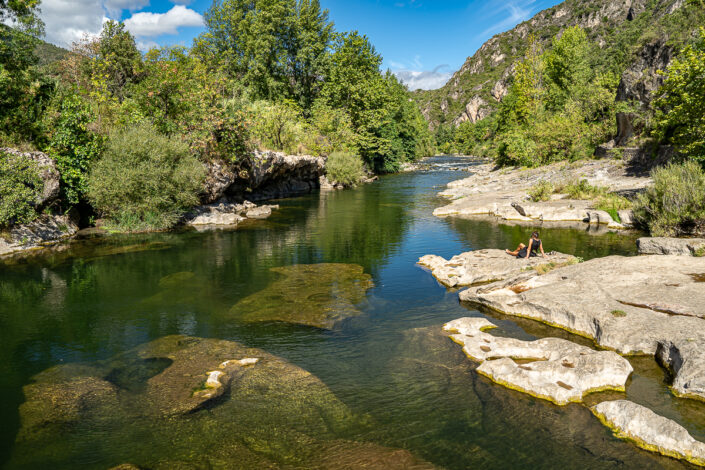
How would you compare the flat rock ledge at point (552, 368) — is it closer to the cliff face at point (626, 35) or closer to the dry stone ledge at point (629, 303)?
the dry stone ledge at point (629, 303)

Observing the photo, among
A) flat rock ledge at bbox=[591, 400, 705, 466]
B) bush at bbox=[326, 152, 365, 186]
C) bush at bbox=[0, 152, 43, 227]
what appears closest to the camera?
flat rock ledge at bbox=[591, 400, 705, 466]

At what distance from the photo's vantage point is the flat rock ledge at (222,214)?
30.0 metres

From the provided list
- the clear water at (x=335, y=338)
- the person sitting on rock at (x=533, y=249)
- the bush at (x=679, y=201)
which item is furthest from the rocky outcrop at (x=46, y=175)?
the bush at (x=679, y=201)

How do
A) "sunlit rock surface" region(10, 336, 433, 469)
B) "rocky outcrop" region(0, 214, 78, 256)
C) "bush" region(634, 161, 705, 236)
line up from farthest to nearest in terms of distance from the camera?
"rocky outcrop" region(0, 214, 78, 256)
"bush" region(634, 161, 705, 236)
"sunlit rock surface" region(10, 336, 433, 469)

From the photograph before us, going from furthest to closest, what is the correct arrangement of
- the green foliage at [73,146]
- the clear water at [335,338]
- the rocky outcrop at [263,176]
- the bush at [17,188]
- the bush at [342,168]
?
1. the bush at [342,168]
2. the rocky outcrop at [263,176]
3. the green foliage at [73,146]
4. the bush at [17,188]
5. the clear water at [335,338]

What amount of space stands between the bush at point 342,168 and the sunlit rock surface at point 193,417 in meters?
41.6

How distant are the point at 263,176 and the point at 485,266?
27.7m

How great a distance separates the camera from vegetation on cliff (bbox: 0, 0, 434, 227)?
2525 centimetres

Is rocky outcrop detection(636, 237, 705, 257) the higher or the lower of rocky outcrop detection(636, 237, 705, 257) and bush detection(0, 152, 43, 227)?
the lower

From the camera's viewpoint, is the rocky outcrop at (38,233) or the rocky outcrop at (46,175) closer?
the rocky outcrop at (38,233)

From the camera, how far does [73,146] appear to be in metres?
25.4

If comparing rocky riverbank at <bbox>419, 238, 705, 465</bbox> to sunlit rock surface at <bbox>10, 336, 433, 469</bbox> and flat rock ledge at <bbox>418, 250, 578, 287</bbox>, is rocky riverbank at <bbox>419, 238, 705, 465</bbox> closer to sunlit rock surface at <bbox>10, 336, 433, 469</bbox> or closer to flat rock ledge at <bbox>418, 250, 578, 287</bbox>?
flat rock ledge at <bbox>418, 250, 578, 287</bbox>

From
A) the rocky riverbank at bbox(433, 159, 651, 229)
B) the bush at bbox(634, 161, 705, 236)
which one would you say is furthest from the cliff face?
the rocky riverbank at bbox(433, 159, 651, 229)

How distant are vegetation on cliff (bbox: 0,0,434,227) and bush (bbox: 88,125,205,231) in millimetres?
129
